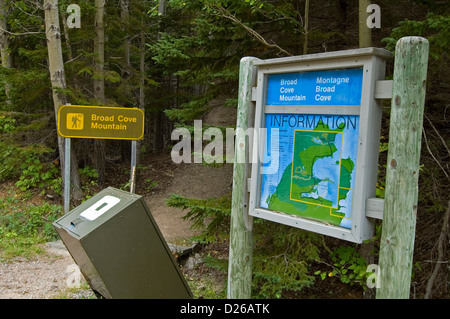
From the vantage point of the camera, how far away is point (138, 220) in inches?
133

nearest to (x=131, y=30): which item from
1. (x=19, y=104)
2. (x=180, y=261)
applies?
(x=19, y=104)

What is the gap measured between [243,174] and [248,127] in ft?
1.43

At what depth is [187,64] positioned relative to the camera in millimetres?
6574

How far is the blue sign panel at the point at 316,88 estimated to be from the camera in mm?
2670

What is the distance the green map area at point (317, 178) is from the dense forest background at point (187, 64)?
1.89 meters

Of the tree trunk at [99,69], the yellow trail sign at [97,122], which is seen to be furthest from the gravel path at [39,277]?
the tree trunk at [99,69]

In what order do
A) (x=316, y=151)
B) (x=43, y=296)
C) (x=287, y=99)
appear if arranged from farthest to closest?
(x=43, y=296) → (x=287, y=99) → (x=316, y=151)

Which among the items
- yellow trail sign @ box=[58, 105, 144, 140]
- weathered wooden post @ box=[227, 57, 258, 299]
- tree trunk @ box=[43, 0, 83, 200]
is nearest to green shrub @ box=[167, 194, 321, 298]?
weathered wooden post @ box=[227, 57, 258, 299]

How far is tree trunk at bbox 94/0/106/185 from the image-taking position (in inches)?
452

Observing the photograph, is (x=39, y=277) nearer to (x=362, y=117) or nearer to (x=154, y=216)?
(x=154, y=216)

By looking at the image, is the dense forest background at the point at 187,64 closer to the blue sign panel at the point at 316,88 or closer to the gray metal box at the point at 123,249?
the blue sign panel at the point at 316,88

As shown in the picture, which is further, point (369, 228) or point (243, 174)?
point (243, 174)

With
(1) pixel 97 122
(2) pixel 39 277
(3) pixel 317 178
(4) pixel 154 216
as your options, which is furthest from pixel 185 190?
(3) pixel 317 178
